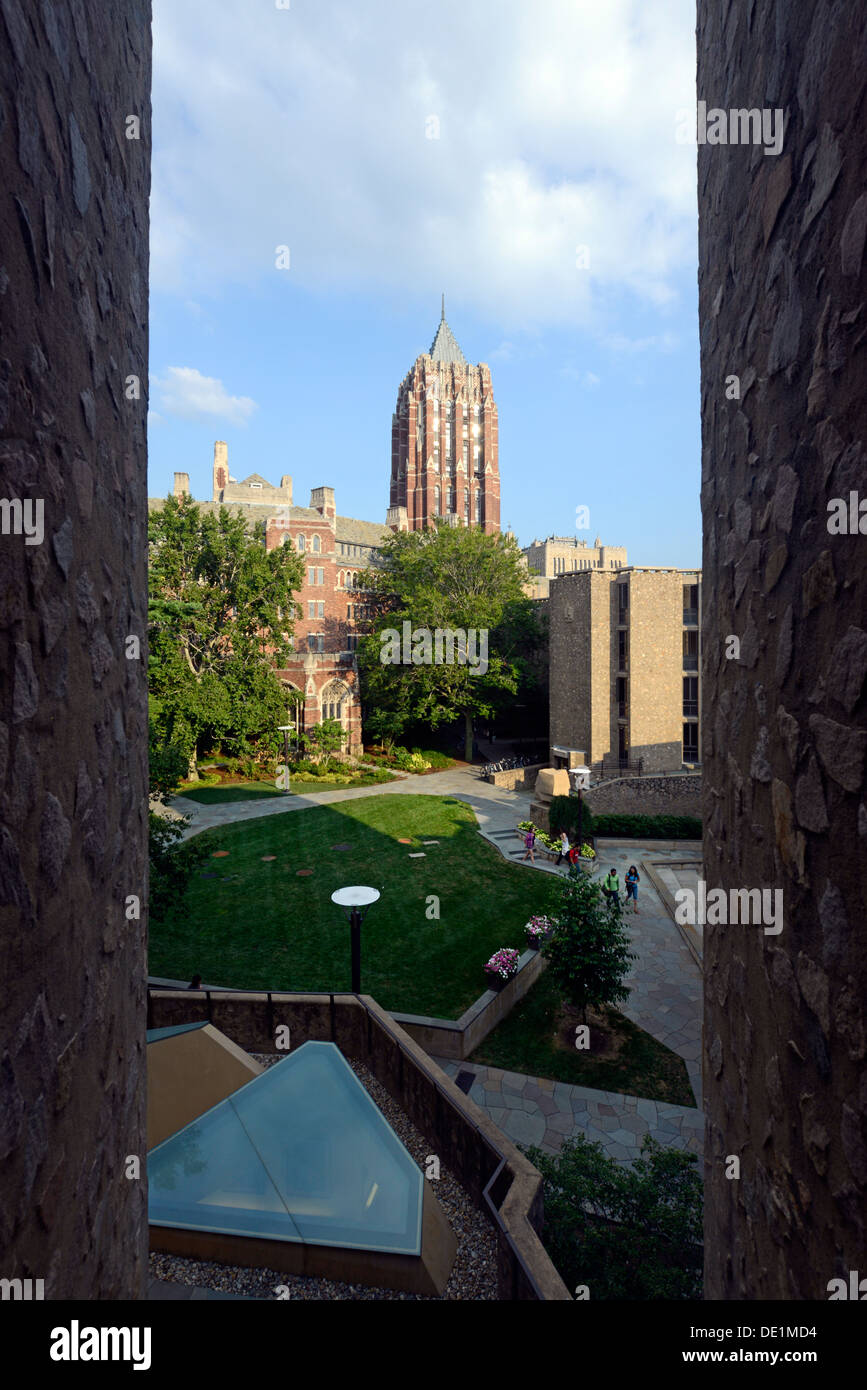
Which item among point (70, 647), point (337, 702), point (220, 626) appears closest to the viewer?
point (70, 647)

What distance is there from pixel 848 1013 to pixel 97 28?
420cm

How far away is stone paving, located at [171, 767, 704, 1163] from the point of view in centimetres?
885

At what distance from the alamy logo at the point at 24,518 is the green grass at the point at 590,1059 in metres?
10.6

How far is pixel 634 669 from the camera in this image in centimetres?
2802

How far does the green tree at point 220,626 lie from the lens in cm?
2872

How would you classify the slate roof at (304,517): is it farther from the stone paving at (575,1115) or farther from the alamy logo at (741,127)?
the alamy logo at (741,127)

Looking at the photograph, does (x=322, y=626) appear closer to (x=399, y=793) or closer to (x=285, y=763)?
(x=285, y=763)

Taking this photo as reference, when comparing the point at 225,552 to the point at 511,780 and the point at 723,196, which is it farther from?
the point at 723,196

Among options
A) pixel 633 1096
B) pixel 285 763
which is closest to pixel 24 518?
pixel 633 1096

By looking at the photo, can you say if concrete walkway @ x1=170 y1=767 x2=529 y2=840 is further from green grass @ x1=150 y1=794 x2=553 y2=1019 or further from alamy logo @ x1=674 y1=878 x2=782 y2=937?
alamy logo @ x1=674 y1=878 x2=782 y2=937

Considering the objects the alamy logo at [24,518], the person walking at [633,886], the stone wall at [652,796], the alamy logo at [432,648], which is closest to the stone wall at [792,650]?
the alamy logo at [24,518]

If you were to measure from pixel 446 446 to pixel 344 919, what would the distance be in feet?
184

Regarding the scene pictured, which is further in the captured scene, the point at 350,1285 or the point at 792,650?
the point at 350,1285

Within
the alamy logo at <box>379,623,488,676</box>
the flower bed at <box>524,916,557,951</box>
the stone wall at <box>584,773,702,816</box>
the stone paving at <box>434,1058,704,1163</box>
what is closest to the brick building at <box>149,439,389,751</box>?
the alamy logo at <box>379,623,488,676</box>
